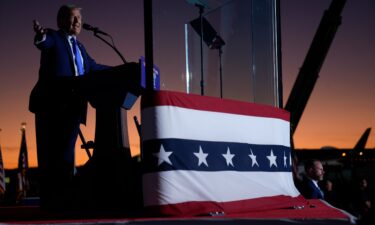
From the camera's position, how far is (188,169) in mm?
3016

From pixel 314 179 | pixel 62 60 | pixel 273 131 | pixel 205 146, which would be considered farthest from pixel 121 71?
pixel 314 179

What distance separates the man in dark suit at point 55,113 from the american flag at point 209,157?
65 centimetres

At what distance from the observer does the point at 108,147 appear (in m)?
3.31

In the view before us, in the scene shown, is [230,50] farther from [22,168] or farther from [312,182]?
[22,168]

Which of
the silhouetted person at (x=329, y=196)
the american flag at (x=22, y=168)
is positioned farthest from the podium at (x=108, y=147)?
the american flag at (x=22, y=168)

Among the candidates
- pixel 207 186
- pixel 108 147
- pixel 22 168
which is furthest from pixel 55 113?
pixel 22 168

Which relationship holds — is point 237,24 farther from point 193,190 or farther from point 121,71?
point 193,190

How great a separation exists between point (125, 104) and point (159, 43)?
755mm

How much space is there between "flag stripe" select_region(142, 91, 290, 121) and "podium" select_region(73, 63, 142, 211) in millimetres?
327

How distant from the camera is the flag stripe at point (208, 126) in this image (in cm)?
297

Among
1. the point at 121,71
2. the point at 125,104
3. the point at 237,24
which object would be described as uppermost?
the point at 237,24

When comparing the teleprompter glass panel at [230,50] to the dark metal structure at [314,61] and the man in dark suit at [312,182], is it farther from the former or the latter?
the dark metal structure at [314,61]

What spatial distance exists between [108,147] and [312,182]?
2.33 metres

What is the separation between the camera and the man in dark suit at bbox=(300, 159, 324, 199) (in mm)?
4762
